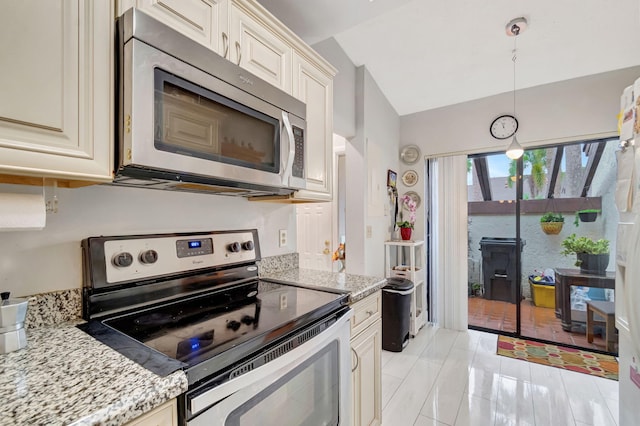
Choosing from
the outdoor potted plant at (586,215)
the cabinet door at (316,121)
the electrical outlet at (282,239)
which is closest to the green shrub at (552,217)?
the outdoor potted plant at (586,215)

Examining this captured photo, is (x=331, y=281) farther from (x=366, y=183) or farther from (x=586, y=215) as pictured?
(x=586, y=215)

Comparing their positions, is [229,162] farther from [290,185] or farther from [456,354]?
[456,354]

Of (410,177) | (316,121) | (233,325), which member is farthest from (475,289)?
(233,325)

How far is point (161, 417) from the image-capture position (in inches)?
23.8

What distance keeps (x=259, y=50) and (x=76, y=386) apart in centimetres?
128

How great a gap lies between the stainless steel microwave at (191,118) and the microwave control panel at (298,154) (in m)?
0.03

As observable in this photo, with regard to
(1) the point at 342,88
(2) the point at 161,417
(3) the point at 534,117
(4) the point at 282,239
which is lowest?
(2) the point at 161,417

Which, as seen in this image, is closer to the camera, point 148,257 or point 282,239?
point 148,257

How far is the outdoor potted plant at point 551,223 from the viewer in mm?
3100

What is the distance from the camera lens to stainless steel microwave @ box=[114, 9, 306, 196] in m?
0.80

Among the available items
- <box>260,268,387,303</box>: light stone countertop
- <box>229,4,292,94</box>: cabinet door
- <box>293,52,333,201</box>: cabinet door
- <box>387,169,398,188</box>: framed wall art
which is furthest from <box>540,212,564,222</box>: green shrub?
<box>229,4,292,94</box>: cabinet door

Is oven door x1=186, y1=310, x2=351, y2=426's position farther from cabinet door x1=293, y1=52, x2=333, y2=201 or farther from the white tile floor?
the white tile floor

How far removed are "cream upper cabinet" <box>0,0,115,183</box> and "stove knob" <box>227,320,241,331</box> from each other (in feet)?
1.92

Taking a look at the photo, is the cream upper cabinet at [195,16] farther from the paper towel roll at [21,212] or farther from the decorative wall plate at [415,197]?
the decorative wall plate at [415,197]
